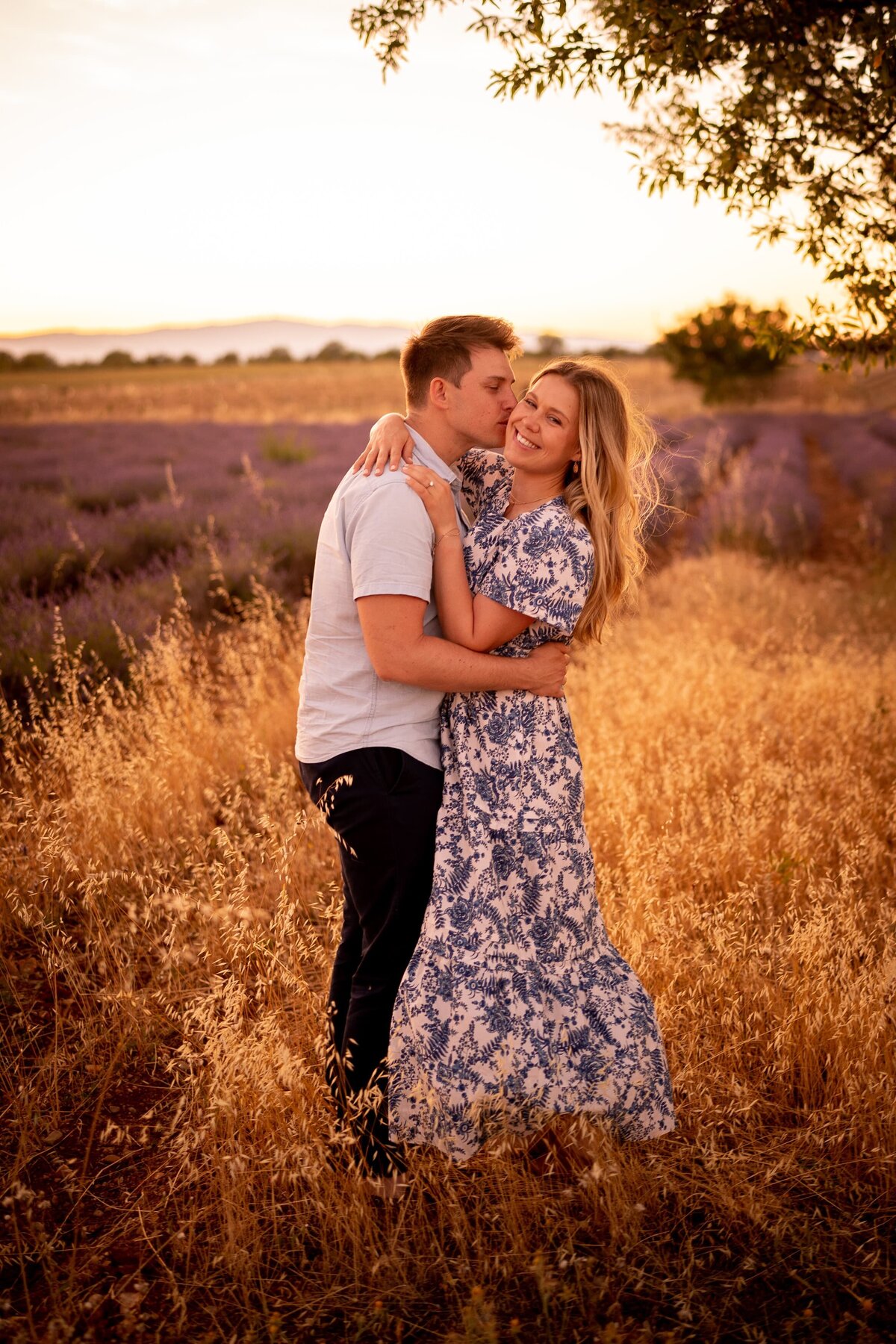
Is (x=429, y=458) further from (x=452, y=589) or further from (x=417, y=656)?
(x=417, y=656)

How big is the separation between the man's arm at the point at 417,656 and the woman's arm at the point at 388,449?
0.38m

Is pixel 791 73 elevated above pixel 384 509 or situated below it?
above

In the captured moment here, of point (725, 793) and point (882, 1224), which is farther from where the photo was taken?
point (725, 793)

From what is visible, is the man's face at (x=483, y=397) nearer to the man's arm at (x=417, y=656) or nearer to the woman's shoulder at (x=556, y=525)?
the woman's shoulder at (x=556, y=525)

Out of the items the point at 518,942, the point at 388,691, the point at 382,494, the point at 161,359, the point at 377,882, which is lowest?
the point at 518,942

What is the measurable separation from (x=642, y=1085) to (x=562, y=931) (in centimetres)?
49

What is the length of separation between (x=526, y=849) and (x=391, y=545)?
97 centimetres

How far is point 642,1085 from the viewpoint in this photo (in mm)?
2580

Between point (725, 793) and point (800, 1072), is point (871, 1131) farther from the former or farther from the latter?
point (725, 793)

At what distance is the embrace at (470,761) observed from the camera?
2389mm

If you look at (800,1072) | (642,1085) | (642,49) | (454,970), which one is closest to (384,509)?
(454,970)

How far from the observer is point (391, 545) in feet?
7.46

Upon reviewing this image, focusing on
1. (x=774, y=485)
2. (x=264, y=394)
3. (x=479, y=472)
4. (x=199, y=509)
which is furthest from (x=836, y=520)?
(x=264, y=394)

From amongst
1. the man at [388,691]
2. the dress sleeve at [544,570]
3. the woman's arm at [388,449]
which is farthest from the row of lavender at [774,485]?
the woman's arm at [388,449]
